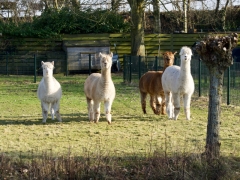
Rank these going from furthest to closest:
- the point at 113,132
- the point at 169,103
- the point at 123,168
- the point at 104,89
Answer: the point at 169,103 → the point at 104,89 → the point at 113,132 → the point at 123,168

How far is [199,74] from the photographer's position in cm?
1780

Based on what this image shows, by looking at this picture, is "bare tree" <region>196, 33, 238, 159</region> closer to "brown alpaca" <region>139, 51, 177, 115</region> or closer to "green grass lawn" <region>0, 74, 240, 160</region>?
"green grass lawn" <region>0, 74, 240, 160</region>

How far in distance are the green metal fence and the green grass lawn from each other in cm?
90

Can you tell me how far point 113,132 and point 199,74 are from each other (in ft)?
26.0

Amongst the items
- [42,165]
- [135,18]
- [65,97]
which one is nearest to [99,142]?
[42,165]

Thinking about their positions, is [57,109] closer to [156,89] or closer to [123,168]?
[156,89]

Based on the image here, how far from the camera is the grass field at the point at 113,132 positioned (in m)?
8.54

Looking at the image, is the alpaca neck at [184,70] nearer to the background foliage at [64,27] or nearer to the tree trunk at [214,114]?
the tree trunk at [214,114]

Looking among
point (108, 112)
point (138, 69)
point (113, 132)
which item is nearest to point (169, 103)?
point (108, 112)

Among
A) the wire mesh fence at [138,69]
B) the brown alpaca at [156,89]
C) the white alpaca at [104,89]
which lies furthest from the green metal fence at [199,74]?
the white alpaca at [104,89]

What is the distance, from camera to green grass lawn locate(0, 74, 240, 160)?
8.79 m

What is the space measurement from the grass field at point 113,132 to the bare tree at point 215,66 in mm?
331

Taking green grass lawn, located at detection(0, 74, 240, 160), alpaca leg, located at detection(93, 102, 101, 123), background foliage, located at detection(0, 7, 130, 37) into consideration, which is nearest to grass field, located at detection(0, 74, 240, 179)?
green grass lawn, located at detection(0, 74, 240, 160)

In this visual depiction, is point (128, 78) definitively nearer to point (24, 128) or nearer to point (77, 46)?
point (77, 46)
